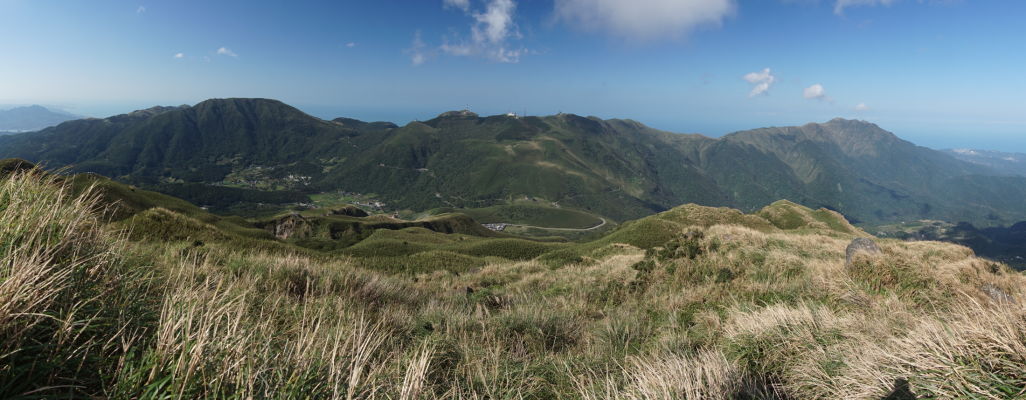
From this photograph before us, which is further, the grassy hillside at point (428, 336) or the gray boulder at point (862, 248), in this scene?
the gray boulder at point (862, 248)

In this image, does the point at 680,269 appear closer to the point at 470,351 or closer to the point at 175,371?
the point at 470,351

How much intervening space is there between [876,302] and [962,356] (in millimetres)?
4204

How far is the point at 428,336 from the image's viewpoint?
4.95 m

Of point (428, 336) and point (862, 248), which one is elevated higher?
point (428, 336)

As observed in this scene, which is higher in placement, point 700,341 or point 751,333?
point 751,333

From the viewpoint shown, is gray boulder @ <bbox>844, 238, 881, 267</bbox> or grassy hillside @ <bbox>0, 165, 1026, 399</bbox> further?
gray boulder @ <bbox>844, 238, 881, 267</bbox>

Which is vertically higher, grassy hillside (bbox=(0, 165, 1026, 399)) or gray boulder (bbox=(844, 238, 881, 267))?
grassy hillside (bbox=(0, 165, 1026, 399))

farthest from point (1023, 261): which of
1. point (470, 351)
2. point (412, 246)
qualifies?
point (470, 351)

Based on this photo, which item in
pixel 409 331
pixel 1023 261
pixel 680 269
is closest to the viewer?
pixel 409 331

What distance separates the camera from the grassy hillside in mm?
2141

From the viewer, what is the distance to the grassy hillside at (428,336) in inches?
84.3

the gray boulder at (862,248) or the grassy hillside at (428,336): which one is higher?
the grassy hillside at (428,336)

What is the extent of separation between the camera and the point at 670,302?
28.1ft

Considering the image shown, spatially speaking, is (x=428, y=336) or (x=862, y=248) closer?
(x=428, y=336)
